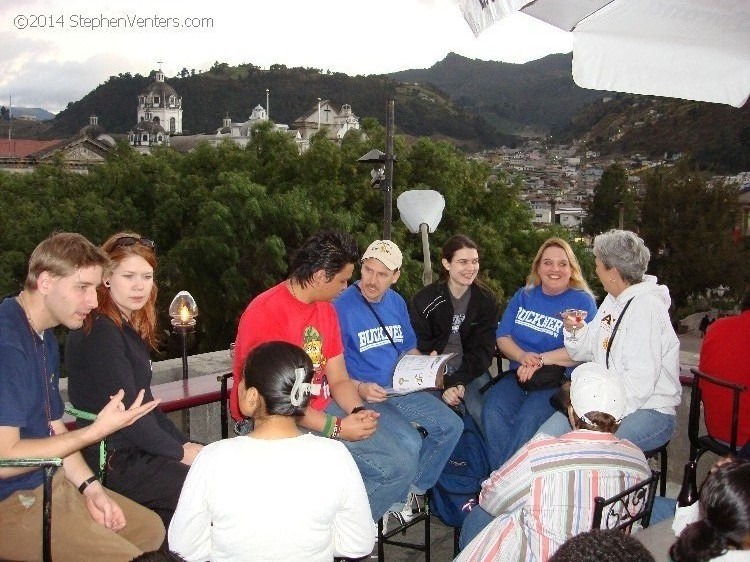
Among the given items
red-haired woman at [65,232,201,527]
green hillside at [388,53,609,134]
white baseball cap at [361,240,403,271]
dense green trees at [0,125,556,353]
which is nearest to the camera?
red-haired woman at [65,232,201,527]

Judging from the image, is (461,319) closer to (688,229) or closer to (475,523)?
(475,523)

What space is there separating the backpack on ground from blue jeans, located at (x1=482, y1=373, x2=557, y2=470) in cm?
6

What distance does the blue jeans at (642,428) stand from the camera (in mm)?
3242

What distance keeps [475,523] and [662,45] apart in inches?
78.2

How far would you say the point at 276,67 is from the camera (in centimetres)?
13338

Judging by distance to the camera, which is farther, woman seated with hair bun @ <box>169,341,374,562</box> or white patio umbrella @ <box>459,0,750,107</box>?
white patio umbrella @ <box>459,0,750,107</box>

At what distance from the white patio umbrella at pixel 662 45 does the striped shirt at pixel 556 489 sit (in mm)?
1211

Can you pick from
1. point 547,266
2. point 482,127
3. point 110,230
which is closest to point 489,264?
point 110,230

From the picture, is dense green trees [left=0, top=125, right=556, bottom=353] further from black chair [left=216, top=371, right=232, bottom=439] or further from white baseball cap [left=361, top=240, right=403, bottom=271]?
black chair [left=216, top=371, right=232, bottom=439]

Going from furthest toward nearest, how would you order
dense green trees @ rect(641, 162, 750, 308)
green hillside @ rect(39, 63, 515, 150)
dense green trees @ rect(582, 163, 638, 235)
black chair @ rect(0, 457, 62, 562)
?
green hillside @ rect(39, 63, 515, 150) → dense green trees @ rect(582, 163, 638, 235) → dense green trees @ rect(641, 162, 750, 308) → black chair @ rect(0, 457, 62, 562)

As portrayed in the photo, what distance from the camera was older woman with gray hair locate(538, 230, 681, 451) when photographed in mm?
3236

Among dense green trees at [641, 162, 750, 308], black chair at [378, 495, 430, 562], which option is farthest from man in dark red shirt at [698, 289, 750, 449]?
dense green trees at [641, 162, 750, 308]

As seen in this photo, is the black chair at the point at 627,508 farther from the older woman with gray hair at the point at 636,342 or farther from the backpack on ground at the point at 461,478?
the backpack on ground at the point at 461,478

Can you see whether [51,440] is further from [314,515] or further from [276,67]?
[276,67]
